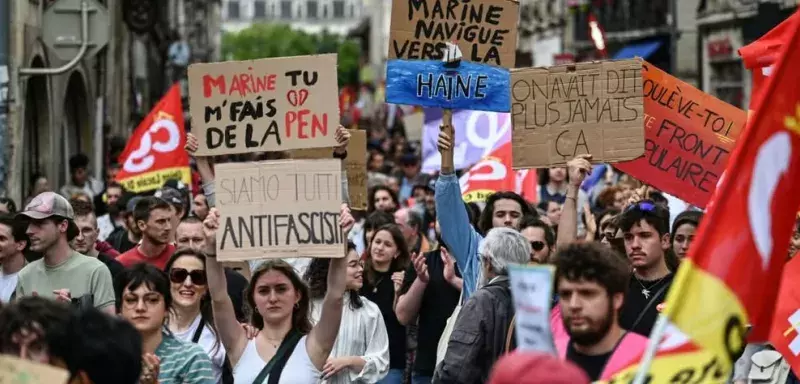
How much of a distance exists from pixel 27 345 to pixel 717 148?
19.8ft

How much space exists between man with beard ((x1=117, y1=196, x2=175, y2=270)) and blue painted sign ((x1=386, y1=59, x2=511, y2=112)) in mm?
1667

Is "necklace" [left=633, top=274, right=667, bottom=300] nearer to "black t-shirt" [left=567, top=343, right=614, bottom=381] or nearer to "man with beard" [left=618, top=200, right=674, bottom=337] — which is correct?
"man with beard" [left=618, top=200, right=674, bottom=337]

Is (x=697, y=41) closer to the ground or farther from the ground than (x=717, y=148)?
farther from the ground

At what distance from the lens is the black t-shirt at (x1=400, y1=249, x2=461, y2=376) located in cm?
1000

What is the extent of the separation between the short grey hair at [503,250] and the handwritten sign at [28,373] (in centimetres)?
310

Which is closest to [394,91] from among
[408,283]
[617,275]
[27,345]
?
[408,283]

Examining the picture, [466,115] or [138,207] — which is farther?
[466,115]

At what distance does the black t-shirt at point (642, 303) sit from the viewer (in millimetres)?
7293

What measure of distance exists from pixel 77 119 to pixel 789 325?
19824mm

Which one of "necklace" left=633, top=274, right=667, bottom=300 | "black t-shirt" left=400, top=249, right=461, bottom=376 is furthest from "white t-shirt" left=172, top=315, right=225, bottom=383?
"black t-shirt" left=400, top=249, right=461, bottom=376

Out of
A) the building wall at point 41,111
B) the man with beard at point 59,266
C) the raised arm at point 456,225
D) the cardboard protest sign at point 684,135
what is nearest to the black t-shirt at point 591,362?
the raised arm at point 456,225

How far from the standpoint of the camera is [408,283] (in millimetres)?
10117

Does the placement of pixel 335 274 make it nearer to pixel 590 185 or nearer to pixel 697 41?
pixel 590 185

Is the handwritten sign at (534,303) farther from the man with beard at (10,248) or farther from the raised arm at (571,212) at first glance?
the man with beard at (10,248)
